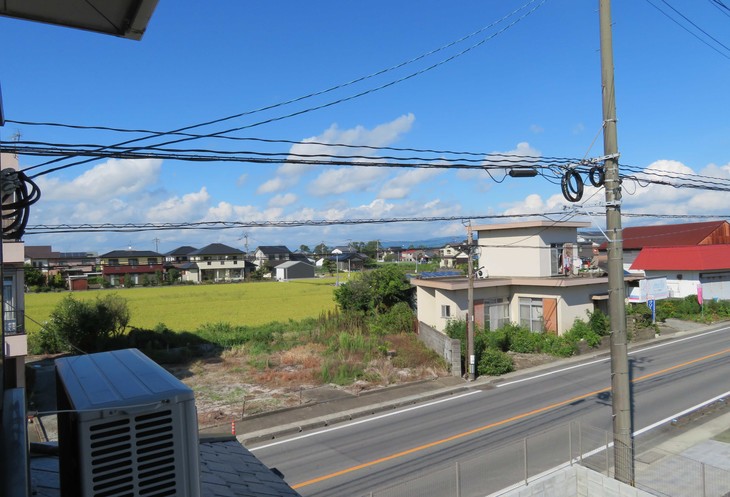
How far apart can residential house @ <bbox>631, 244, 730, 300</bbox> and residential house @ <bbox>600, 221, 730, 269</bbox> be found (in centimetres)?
583

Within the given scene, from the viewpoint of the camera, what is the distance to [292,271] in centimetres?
9419

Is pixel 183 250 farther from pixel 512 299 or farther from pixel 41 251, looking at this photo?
pixel 512 299

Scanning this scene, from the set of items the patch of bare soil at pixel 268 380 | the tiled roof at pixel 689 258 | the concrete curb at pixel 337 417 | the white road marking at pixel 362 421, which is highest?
the tiled roof at pixel 689 258

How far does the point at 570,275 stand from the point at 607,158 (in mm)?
22940

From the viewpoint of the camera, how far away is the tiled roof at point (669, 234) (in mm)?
48344

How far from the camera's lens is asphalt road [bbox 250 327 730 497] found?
37.9 ft

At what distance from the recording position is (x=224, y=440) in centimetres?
636

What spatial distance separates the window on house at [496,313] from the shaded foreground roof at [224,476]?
23.2 m

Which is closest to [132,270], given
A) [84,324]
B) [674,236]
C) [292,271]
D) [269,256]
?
[292,271]

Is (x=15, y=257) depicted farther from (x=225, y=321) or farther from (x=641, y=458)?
(x=225, y=321)

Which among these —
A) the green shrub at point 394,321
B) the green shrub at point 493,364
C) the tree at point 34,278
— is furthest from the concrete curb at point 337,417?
the tree at point 34,278

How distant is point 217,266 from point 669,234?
6899 centimetres

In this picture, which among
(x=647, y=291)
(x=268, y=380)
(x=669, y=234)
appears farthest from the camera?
(x=669, y=234)

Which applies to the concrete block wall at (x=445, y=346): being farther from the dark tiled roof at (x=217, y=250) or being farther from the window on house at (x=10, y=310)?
the dark tiled roof at (x=217, y=250)
